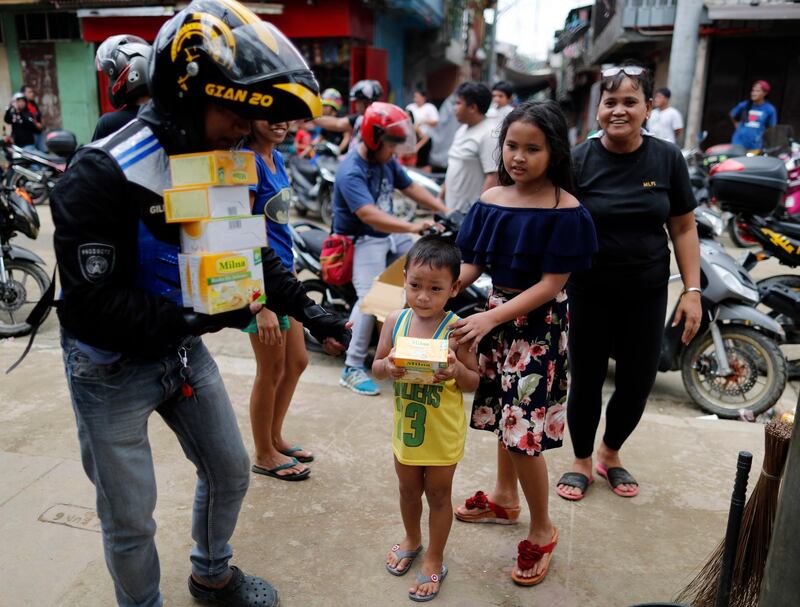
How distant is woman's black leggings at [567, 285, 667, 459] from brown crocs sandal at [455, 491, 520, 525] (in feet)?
1.72

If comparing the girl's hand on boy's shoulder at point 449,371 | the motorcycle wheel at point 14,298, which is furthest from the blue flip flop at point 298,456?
the motorcycle wheel at point 14,298

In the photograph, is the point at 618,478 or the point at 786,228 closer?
the point at 618,478

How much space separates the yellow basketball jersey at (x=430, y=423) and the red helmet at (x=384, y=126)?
76.5 inches

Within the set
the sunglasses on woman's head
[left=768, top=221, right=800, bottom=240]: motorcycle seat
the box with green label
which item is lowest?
[left=768, top=221, right=800, bottom=240]: motorcycle seat

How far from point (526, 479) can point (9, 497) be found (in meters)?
2.19

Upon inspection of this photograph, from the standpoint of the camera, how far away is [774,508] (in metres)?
1.91

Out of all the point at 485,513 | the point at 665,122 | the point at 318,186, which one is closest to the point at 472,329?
the point at 485,513

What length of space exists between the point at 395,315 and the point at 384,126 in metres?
1.91

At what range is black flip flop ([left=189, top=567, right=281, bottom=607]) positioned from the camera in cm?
228

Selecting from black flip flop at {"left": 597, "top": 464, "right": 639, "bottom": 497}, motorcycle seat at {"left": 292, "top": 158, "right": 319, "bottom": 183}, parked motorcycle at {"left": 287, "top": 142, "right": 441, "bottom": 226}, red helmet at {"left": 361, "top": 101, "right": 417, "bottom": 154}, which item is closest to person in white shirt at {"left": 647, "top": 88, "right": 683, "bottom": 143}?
parked motorcycle at {"left": 287, "top": 142, "right": 441, "bottom": 226}

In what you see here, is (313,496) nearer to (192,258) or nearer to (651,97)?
(192,258)

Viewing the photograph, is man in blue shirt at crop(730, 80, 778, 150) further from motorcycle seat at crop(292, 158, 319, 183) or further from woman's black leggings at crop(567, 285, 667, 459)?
woman's black leggings at crop(567, 285, 667, 459)

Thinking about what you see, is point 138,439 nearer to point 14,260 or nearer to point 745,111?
point 14,260

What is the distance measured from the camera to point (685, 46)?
1158 cm
